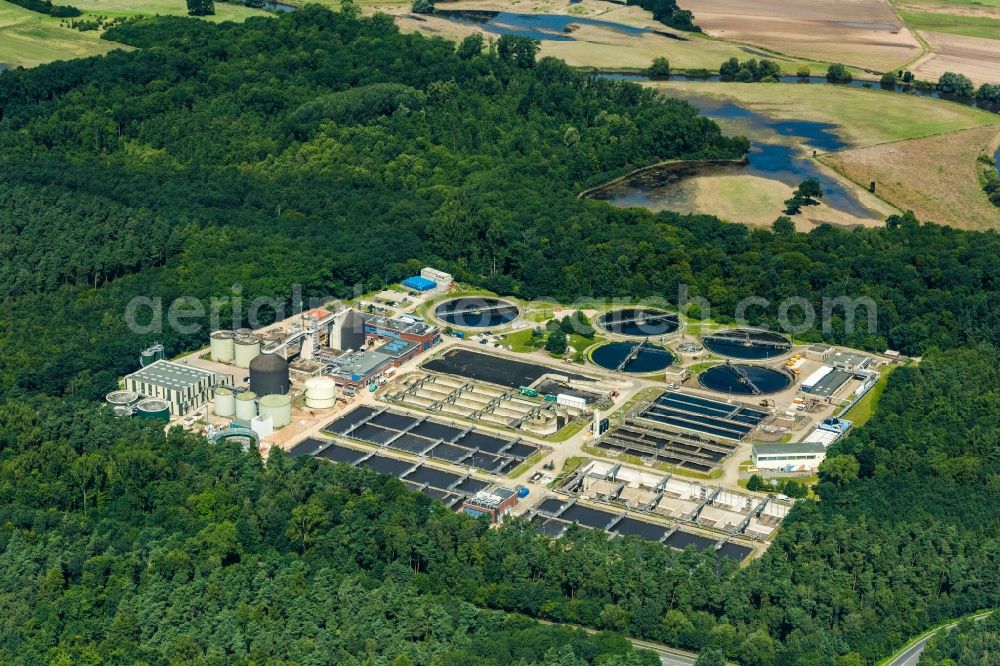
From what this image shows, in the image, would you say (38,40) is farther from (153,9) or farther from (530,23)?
(530,23)

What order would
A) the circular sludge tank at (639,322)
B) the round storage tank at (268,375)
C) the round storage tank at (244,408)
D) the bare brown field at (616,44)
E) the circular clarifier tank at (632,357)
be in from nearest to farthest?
→ the round storage tank at (244,408), the round storage tank at (268,375), the circular clarifier tank at (632,357), the circular sludge tank at (639,322), the bare brown field at (616,44)

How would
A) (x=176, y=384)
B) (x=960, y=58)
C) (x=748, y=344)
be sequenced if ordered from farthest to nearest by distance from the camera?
(x=960, y=58), (x=748, y=344), (x=176, y=384)

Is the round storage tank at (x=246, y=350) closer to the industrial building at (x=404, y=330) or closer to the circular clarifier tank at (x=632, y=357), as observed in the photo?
the industrial building at (x=404, y=330)

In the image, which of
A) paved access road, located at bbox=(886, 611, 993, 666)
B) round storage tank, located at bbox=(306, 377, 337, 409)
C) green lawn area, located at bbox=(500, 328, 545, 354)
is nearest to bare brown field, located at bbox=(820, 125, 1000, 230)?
green lawn area, located at bbox=(500, 328, 545, 354)

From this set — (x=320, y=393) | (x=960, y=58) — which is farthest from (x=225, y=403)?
(x=960, y=58)

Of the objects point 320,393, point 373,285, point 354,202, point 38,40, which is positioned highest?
point 38,40

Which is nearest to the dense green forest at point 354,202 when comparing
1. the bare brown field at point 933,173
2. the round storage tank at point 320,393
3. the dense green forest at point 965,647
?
the bare brown field at point 933,173

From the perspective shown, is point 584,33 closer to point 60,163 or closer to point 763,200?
point 763,200
